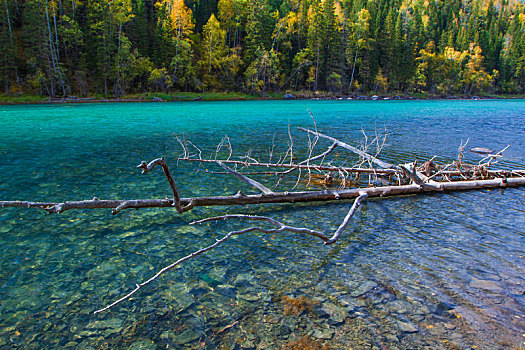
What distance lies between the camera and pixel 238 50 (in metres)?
66.9

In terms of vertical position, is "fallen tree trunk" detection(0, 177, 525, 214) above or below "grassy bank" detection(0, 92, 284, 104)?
below

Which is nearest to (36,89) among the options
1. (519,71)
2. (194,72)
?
(194,72)

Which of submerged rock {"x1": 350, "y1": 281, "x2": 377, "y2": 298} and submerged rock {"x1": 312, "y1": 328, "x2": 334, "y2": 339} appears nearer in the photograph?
submerged rock {"x1": 312, "y1": 328, "x2": 334, "y2": 339}

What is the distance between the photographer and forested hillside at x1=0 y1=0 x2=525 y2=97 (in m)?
49.8

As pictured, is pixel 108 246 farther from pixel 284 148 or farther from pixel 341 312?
pixel 284 148

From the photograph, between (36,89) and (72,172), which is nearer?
(72,172)

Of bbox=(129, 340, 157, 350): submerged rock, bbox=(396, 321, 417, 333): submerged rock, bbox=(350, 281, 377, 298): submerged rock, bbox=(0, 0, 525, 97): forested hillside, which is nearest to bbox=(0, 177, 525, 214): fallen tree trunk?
bbox=(129, 340, 157, 350): submerged rock

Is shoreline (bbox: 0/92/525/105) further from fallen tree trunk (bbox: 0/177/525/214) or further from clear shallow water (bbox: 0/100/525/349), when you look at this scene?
fallen tree trunk (bbox: 0/177/525/214)

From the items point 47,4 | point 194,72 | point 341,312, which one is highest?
point 47,4

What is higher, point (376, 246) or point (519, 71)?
point (519, 71)

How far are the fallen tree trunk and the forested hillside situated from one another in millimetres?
→ 50908

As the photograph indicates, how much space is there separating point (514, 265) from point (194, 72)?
6361 cm

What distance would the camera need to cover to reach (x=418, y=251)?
5480mm

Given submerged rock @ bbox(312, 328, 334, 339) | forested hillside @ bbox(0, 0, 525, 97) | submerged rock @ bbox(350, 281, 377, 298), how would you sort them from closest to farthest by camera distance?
submerged rock @ bbox(312, 328, 334, 339)
submerged rock @ bbox(350, 281, 377, 298)
forested hillside @ bbox(0, 0, 525, 97)
